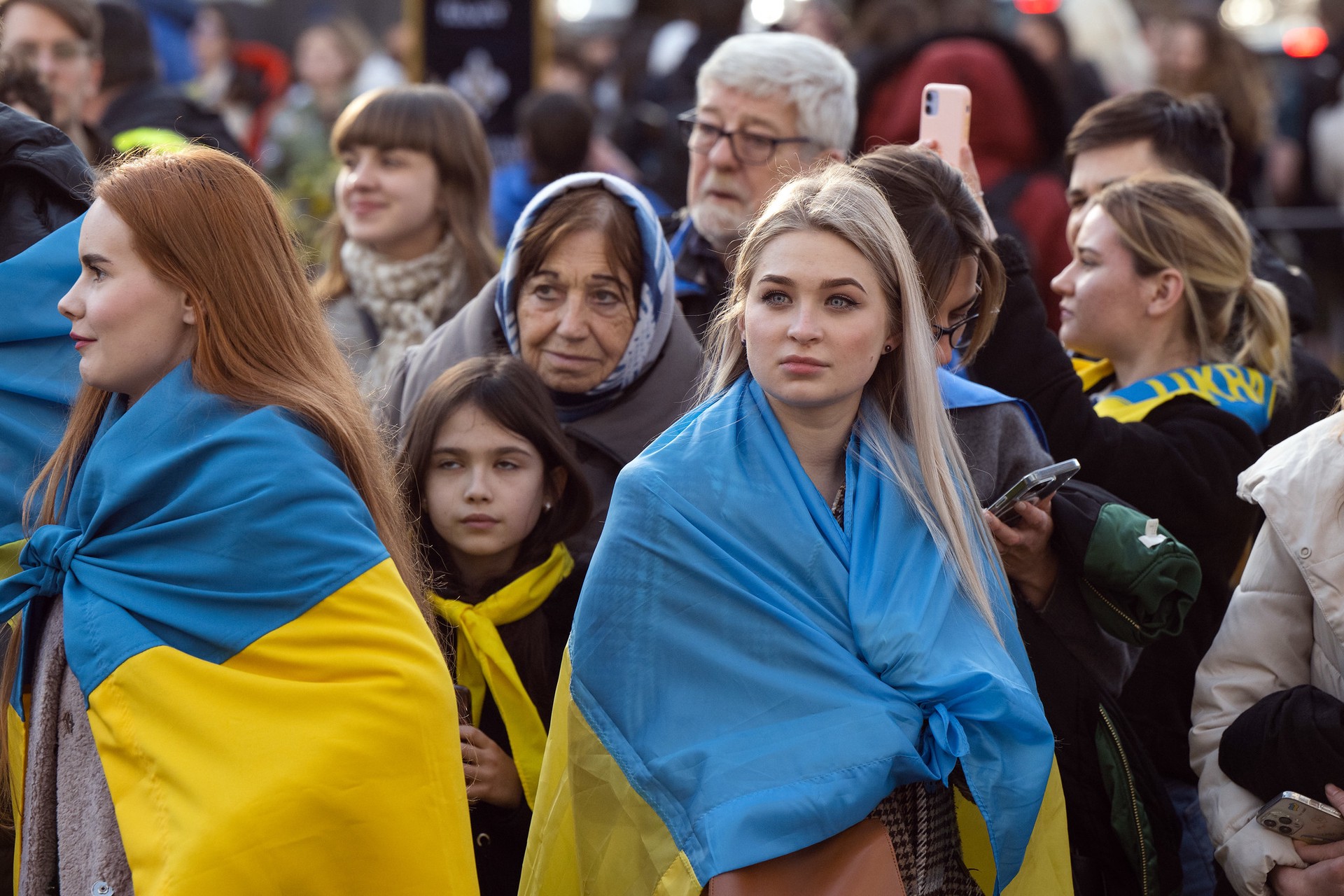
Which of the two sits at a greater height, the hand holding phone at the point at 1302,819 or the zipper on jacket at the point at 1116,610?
the zipper on jacket at the point at 1116,610

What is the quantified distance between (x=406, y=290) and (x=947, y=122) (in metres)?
2.04

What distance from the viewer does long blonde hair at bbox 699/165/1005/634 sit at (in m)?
2.86

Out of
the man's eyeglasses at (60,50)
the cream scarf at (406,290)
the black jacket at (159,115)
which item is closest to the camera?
the cream scarf at (406,290)

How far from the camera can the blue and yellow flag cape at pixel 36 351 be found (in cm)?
309

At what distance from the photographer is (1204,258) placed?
12.9ft

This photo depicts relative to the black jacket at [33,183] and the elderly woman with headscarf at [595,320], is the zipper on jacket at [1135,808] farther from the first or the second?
the black jacket at [33,183]

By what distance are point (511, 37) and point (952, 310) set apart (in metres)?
5.66

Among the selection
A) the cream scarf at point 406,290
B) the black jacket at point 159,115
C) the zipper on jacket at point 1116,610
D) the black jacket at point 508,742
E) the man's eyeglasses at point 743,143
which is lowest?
the black jacket at point 508,742

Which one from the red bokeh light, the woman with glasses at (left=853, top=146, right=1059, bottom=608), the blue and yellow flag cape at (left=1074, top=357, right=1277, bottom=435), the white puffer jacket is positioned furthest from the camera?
the red bokeh light

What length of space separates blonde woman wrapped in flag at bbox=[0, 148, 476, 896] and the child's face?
644 mm

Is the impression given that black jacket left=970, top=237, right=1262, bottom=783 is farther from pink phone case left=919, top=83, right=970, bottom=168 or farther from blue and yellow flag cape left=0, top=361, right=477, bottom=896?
blue and yellow flag cape left=0, top=361, right=477, bottom=896

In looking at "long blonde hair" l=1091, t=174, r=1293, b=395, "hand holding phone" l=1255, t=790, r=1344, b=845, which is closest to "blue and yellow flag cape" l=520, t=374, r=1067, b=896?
"hand holding phone" l=1255, t=790, r=1344, b=845

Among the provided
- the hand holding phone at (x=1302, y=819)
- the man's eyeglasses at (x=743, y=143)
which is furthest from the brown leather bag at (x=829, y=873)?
the man's eyeglasses at (x=743, y=143)

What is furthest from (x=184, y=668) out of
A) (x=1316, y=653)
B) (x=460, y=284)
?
(x=460, y=284)
